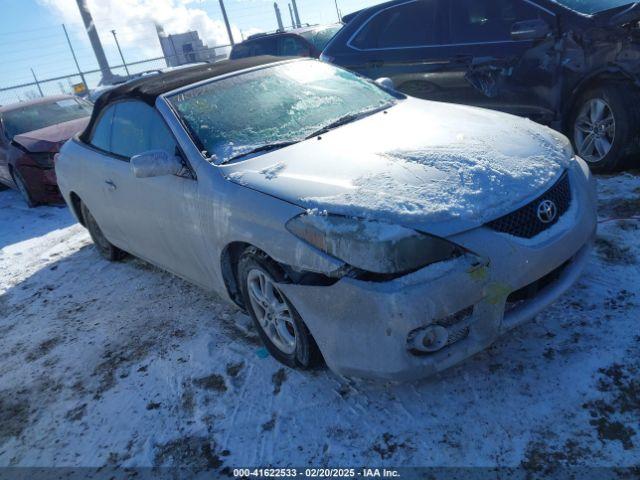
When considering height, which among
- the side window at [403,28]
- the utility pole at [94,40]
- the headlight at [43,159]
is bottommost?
the headlight at [43,159]

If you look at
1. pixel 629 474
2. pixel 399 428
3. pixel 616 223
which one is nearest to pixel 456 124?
pixel 616 223

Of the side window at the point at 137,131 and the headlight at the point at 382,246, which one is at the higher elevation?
the side window at the point at 137,131

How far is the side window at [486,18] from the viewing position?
4.56 metres

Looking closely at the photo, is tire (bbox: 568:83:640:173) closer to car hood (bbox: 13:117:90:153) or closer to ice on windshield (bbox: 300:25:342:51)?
ice on windshield (bbox: 300:25:342:51)

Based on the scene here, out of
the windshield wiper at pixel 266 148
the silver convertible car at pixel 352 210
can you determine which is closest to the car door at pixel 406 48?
the silver convertible car at pixel 352 210

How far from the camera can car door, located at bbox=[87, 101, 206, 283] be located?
301 cm

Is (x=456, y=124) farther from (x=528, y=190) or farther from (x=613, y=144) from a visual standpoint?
(x=613, y=144)

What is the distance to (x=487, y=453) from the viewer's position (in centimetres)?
202

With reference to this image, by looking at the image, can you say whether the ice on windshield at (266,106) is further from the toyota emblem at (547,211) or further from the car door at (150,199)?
the toyota emblem at (547,211)

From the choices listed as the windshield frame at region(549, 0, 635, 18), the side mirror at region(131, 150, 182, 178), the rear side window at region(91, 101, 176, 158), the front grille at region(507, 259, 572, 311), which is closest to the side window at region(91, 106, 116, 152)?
the rear side window at region(91, 101, 176, 158)

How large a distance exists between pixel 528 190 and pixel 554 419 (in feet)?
3.30

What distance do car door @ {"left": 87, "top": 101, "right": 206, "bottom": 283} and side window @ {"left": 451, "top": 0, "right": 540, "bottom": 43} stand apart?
10.6ft

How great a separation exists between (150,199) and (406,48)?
3.42m

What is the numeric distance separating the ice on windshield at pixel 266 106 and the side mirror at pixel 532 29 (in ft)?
5.10
